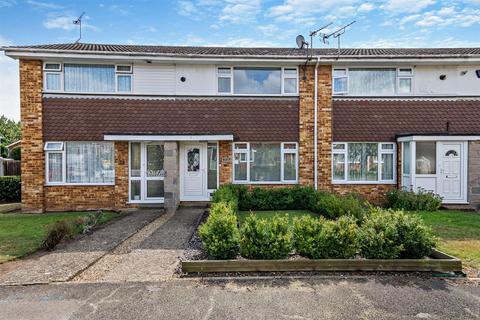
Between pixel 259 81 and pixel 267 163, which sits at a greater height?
pixel 259 81

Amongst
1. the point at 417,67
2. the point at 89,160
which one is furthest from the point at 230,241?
the point at 417,67

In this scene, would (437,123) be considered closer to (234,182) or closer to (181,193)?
(234,182)

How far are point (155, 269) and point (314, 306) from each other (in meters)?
2.67

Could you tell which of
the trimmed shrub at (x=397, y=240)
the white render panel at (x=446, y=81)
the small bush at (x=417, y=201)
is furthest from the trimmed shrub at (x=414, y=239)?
the white render panel at (x=446, y=81)

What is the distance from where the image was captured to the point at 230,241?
5082 millimetres

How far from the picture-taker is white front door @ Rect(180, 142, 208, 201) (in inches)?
444

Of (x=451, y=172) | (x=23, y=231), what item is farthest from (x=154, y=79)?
(x=451, y=172)

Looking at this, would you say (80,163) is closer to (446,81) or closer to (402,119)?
(402,119)

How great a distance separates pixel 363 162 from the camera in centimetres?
1144

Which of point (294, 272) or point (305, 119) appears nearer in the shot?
point (294, 272)

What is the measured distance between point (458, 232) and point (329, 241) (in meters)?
4.35

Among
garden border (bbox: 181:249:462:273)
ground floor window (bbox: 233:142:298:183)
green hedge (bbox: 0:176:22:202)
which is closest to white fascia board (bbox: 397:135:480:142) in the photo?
ground floor window (bbox: 233:142:298:183)

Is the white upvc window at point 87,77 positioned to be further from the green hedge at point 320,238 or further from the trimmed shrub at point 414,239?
the trimmed shrub at point 414,239

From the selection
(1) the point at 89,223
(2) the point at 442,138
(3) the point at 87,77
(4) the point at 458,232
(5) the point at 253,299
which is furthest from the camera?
(3) the point at 87,77
